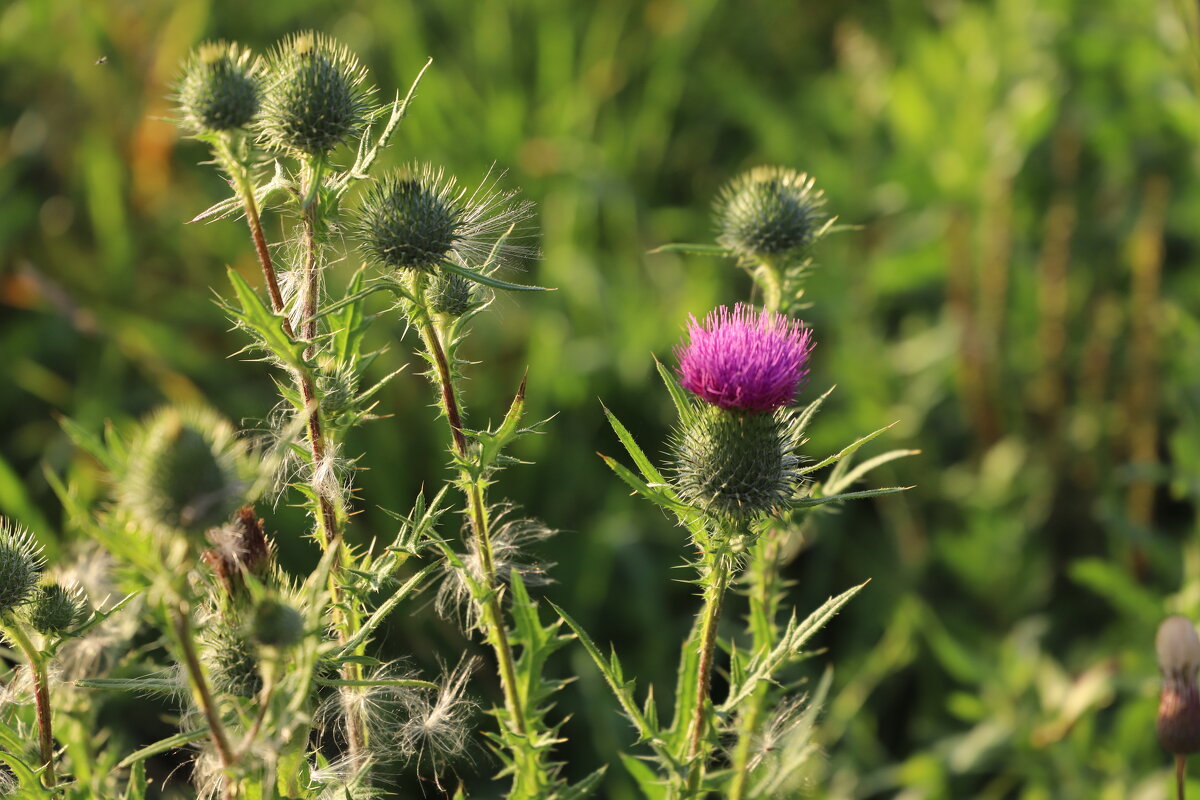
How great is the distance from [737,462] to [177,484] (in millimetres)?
729

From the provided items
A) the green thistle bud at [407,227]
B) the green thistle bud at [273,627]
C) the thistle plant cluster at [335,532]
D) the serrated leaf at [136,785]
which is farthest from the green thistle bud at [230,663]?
the green thistle bud at [407,227]

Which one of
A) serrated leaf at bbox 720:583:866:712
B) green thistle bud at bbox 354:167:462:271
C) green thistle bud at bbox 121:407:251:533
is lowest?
serrated leaf at bbox 720:583:866:712

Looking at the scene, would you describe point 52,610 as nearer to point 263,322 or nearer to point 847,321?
point 263,322

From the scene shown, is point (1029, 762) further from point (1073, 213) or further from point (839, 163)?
point (839, 163)

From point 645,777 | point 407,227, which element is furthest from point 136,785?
point 407,227

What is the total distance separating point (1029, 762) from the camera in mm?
2955

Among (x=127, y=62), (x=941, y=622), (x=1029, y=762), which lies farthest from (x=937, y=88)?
(x=127, y=62)

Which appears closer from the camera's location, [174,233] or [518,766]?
[518,766]

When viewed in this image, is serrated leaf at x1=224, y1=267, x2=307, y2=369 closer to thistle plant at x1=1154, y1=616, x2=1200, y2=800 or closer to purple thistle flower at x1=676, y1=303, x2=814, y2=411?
purple thistle flower at x1=676, y1=303, x2=814, y2=411

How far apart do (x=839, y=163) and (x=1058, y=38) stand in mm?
940

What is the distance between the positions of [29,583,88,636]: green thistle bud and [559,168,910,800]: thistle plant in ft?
1.93

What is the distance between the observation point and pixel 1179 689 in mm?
1713

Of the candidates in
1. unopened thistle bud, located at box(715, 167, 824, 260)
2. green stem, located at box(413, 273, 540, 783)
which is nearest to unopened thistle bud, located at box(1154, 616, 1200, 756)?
unopened thistle bud, located at box(715, 167, 824, 260)

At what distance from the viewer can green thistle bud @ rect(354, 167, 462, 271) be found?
1.41 metres
